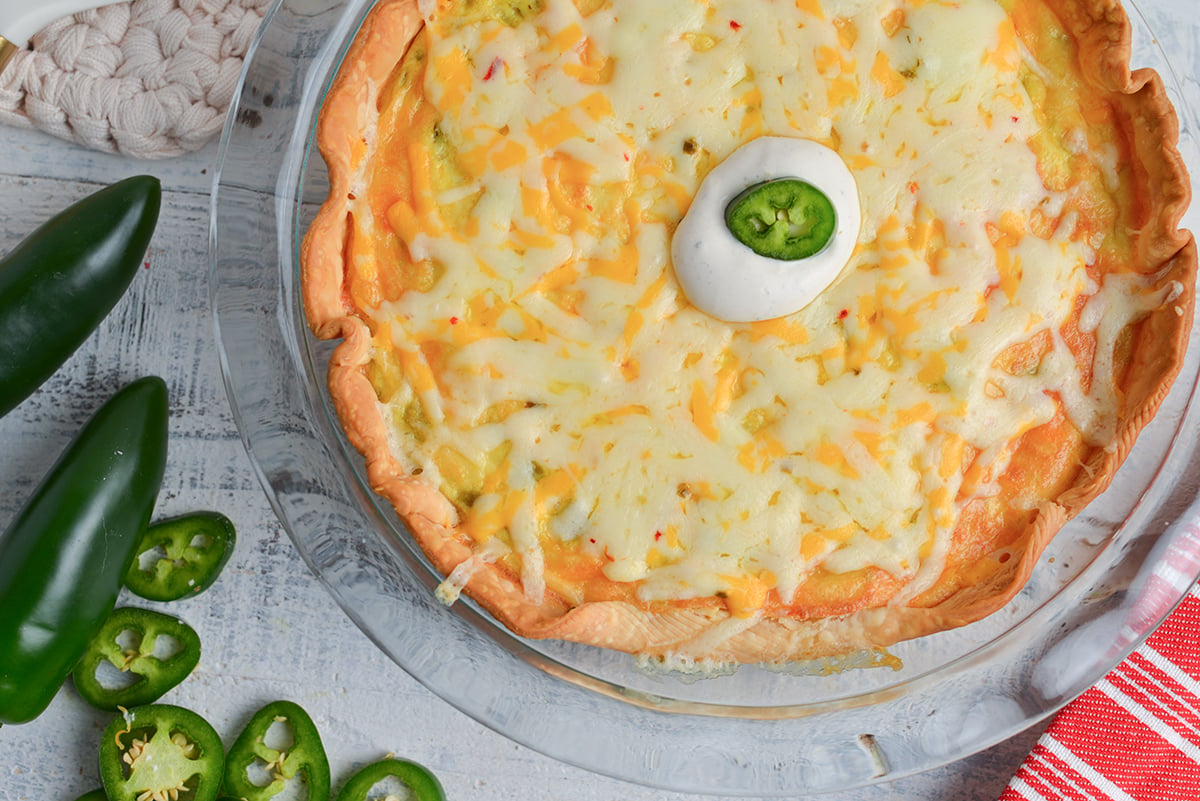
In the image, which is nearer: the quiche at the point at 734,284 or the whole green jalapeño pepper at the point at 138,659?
the quiche at the point at 734,284

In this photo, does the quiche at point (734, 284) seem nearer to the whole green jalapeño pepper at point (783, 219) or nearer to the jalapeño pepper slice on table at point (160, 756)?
the whole green jalapeño pepper at point (783, 219)

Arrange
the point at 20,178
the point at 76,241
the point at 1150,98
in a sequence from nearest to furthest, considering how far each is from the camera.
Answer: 1. the point at 1150,98
2. the point at 76,241
3. the point at 20,178

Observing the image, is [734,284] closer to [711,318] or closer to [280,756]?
[711,318]

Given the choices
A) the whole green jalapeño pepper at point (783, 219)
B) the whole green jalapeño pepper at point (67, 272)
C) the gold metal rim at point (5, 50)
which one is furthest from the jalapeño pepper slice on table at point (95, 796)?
the whole green jalapeño pepper at point (783, 219)

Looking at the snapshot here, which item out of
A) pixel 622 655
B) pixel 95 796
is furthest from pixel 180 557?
pixel 622 655

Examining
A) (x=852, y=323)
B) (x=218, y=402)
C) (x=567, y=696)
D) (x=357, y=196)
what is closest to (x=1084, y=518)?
(x=852, y=323)

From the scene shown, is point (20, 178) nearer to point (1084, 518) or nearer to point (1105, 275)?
point (1105, 275)
